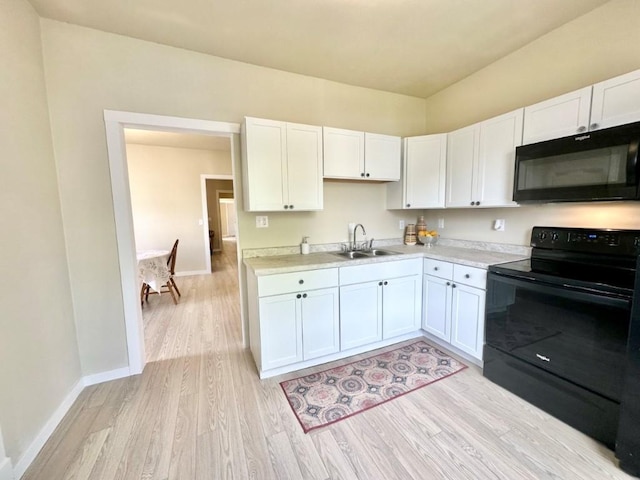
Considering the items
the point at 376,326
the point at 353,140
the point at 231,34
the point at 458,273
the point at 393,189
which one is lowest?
the point at 376,326

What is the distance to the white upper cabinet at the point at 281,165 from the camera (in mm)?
2188

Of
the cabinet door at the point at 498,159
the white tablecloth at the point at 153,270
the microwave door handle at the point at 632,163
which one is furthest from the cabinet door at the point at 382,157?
the white tablecloth at the point at 153,270

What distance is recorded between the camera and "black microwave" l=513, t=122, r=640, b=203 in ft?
4.91

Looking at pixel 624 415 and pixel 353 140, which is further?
pixel 353 140

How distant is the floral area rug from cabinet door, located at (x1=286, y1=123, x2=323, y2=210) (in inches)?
59.6

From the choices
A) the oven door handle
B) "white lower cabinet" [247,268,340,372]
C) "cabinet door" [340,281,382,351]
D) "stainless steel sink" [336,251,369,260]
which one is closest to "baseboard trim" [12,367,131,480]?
"white lower cabinet" [247,268,340,372]

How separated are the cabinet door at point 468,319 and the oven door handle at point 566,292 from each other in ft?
0.85

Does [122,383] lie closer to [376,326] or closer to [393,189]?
[376,326]

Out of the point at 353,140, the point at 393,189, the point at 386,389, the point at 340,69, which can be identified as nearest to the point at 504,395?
the point at 386,389

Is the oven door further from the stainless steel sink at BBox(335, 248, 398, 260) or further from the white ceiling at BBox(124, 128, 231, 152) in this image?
the white ceiling at BBox(124, 128, 231, 152)

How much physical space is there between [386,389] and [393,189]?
6.93 feet

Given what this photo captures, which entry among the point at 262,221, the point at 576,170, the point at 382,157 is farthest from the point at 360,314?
the point at 576,170

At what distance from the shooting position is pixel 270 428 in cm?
161

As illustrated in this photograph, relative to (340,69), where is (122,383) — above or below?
below
